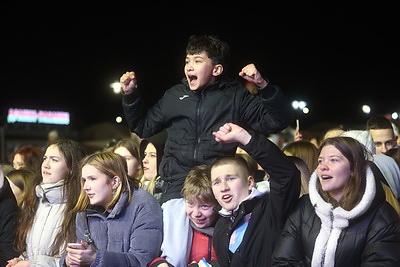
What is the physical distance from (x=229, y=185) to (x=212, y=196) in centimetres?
32

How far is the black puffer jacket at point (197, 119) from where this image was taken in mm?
5754

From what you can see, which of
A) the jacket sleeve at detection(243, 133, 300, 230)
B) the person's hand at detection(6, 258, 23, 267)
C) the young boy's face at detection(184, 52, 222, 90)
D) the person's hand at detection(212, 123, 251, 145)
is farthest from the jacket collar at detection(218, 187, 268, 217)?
the person's hand at detection(6, 258, 23, 267)

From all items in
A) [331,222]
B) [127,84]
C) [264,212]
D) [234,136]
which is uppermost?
[127,84]

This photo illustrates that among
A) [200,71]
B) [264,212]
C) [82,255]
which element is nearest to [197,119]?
[200,71]

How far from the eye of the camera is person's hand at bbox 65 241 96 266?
5.16 m

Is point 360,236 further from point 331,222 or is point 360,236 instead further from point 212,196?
point 212,196

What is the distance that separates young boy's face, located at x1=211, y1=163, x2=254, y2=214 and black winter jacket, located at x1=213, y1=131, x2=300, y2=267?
13 centimetres

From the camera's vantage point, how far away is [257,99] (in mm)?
5742

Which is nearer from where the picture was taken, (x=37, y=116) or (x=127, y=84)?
(x=127, y=84)

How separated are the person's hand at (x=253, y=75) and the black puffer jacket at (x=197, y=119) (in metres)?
0.30

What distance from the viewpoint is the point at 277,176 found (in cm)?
485

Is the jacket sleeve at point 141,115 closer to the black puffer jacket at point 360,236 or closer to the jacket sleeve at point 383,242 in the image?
the black puffer jacket at point 360,236

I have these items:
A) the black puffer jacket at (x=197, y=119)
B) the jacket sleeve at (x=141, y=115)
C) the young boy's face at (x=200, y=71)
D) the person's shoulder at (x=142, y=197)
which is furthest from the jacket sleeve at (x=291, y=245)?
the jacket sleeve at (x=141, y=115)

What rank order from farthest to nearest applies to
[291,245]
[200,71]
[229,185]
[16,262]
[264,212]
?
[16,262] < [200,71] < [229,185] < [264,212] < [291,245]
